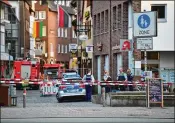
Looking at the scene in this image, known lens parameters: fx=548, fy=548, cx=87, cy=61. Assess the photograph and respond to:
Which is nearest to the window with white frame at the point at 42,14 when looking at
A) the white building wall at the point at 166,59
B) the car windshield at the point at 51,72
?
the car windshield at the point at 51,72

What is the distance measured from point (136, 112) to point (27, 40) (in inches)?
2684

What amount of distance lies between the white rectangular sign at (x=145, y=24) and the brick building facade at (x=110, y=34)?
13.2 meters

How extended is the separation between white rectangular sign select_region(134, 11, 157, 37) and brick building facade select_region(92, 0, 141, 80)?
13.2 m

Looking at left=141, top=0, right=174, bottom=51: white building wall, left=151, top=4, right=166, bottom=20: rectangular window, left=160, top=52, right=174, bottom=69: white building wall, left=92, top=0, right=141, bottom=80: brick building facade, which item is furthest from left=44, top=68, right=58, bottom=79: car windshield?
left=141, top=0, right=174, bottom=51: white building wall

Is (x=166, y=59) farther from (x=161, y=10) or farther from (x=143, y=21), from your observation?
(x=143, y=21)

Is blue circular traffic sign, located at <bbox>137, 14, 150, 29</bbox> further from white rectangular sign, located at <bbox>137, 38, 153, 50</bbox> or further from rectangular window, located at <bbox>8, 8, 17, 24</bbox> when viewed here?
rectangular window, located at <bbox>8, 8, 17, 24</bbox>

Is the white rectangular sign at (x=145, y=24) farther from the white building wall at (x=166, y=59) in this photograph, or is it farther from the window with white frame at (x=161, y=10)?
the white building wall at (x=166, y=59)

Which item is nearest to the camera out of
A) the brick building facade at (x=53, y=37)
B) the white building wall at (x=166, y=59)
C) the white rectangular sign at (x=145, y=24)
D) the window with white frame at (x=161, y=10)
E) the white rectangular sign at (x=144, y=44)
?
the white rectangular sign at (x=144, y=44)

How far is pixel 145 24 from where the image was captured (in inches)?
973

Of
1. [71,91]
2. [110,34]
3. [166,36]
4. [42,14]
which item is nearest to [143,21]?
[71,91]

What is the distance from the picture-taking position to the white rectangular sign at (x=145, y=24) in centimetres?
2452

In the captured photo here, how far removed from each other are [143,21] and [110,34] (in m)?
20.9

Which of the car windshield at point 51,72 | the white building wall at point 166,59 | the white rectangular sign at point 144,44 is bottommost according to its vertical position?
the car windshield at point 51,72

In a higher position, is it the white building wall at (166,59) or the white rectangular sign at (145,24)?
the white rectangular sign at (145,24)
